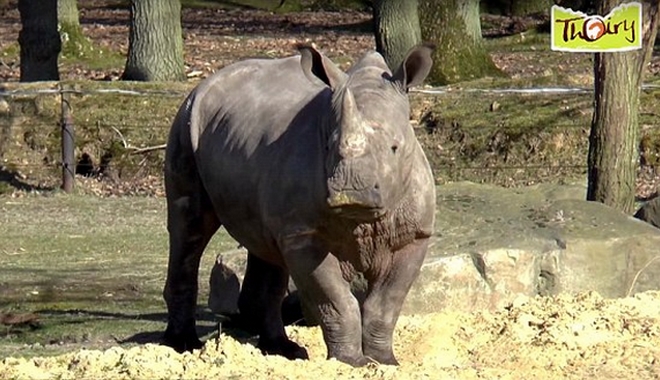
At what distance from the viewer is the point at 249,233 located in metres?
8.72

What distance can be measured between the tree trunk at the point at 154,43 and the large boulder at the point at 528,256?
11.6 metres

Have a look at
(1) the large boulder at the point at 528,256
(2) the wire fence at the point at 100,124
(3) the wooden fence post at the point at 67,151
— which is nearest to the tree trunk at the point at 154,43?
(2) the wire fence at the point at 100,124

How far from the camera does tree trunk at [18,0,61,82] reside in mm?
22172

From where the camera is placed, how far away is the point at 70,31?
28.6 metres

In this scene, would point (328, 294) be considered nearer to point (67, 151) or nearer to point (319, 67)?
point (319, 67)

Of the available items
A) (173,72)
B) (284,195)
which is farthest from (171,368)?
(173,72)

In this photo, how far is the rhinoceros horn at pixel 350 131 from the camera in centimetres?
723

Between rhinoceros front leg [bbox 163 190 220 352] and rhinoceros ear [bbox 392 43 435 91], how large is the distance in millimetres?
2293

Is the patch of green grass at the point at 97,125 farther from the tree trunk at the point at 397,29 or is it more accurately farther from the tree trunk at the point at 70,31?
the tree trunk at the point at 70,31

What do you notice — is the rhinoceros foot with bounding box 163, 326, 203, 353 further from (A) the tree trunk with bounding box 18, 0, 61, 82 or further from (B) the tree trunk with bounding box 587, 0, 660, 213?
(A) the tree trunk with bounding box 18, 0, 61, 82

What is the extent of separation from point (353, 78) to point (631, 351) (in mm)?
2173

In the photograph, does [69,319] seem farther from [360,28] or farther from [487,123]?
[360,28]

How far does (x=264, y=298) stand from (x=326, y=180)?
8.09 ft

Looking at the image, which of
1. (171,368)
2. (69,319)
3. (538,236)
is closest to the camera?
(171,368)
